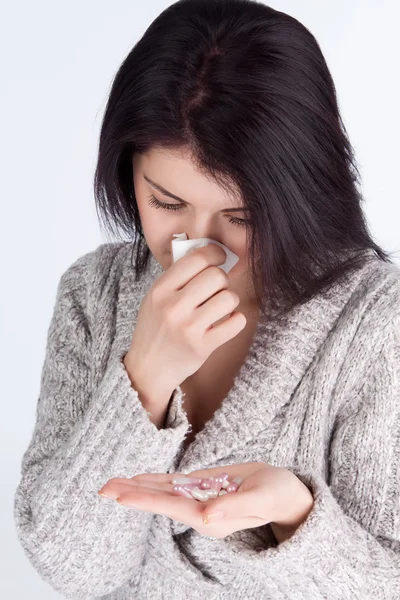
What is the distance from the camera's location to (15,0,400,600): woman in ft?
4.34

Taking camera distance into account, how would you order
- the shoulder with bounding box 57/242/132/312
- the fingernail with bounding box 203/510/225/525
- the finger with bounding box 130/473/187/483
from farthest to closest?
the shoulder with bounding box 57/242/132/312
the finger with bounding box 130/473/187/483
the fingernail with bounding box 203/510/225/525

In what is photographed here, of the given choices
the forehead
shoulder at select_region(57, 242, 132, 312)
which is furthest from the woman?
shoulder at select_region(57, 242, 132, 312)

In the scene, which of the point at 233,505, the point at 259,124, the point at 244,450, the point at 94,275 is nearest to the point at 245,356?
the point at 244,450

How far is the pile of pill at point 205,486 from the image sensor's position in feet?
3.78

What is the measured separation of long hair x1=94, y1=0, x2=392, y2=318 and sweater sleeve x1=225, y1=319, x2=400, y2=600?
196 mm

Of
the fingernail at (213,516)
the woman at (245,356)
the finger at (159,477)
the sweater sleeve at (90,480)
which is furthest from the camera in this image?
the sweater sleeve at (90,480)

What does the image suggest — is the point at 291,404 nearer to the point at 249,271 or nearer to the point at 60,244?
the point at 249,271

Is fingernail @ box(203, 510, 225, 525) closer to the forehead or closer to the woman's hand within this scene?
the woman's hand

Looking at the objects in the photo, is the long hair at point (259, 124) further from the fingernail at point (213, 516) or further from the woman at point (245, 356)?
the fingernail at point (213, 516)

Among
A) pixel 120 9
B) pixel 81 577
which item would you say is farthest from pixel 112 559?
pixel 120 9

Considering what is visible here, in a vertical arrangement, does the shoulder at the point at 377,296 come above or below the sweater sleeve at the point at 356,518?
above

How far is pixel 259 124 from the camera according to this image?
4.31ft

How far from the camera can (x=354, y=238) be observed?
1537 millimetres

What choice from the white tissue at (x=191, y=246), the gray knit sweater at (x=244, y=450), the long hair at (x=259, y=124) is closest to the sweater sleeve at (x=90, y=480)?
the gray knit sweater at (x=244, y=450)
